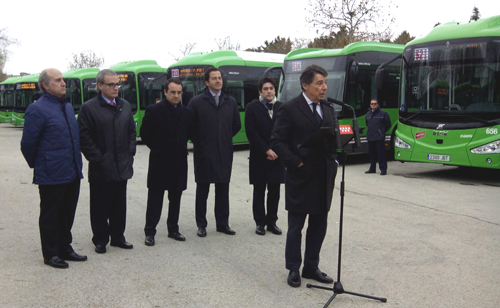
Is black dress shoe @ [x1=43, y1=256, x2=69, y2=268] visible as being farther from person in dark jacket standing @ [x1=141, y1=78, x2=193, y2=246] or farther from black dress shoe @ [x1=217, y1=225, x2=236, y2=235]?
black dress shoe @ [x1=217, y1=225, x2=236, y2=235]

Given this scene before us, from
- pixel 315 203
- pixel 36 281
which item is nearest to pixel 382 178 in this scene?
pixel 315 203

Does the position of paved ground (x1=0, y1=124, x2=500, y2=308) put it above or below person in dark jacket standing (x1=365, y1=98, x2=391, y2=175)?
below

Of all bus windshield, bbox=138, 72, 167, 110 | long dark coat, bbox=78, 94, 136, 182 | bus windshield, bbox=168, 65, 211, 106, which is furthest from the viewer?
bus windshield, bbox=138, 72, 167, 110

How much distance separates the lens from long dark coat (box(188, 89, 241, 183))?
750cm

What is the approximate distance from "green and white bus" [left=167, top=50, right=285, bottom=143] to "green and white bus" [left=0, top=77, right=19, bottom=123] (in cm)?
2198

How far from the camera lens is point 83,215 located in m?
8.84

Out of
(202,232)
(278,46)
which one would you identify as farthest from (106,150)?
(278,46)

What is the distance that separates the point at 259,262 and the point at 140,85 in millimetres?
20427

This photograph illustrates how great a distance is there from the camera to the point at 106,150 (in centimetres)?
653

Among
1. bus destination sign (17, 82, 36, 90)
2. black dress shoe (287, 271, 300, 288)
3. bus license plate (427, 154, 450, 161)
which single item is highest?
bus destination sign (17, 82, 36, 90)

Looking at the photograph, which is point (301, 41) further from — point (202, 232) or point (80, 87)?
point (202, 232)

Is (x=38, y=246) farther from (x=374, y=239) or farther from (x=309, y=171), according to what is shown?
(x=374, y=239)

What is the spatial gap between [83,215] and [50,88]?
10.7 feet

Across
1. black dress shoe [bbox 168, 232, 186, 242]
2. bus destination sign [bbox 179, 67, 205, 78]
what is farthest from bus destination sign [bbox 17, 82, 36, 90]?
black dress shoe [bbox 168, 232, 186, 242]
